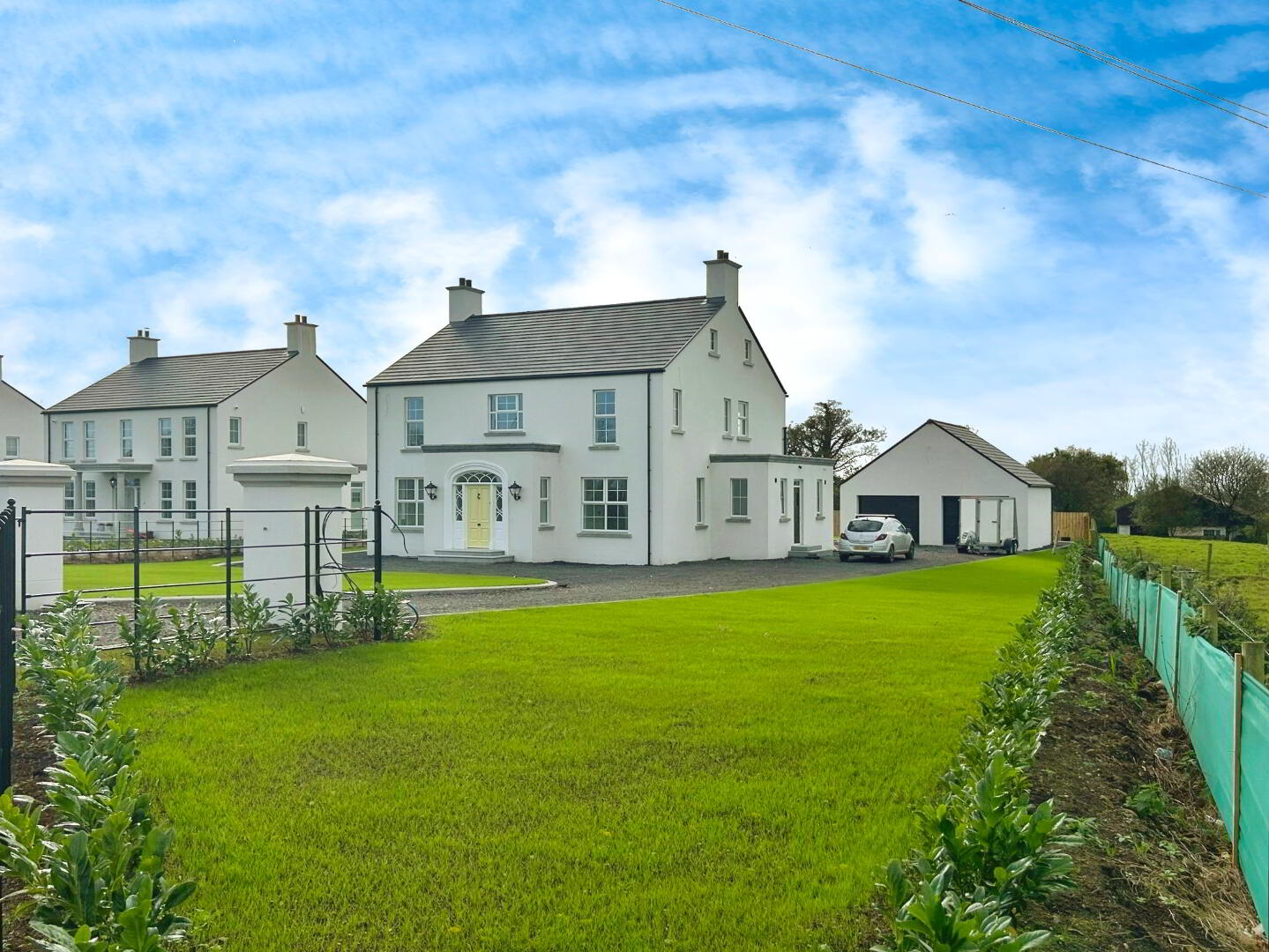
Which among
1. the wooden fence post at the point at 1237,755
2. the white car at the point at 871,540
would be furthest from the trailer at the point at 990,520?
the wooden fence post at the point at 1237,755

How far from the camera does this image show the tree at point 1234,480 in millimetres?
58969

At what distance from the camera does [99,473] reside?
48625mm

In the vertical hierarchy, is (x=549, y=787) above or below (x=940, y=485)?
below

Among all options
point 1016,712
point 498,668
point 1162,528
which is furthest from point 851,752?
point 1162,528

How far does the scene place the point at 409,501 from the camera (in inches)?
1449

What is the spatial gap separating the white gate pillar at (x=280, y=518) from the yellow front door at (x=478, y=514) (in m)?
19.5

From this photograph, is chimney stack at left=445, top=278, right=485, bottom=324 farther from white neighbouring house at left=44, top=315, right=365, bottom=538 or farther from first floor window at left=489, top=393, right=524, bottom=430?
white neighbouring house at left=44, top=315, right=365, bottom=538

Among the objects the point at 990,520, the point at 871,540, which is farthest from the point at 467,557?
the point at 990,520

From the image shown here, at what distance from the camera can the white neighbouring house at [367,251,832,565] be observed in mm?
33000

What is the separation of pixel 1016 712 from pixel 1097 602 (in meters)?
15.9

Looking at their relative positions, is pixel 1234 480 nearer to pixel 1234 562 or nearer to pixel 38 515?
pixel 1234 562

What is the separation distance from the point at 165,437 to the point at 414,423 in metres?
15.6

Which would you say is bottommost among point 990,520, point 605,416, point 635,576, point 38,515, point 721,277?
point 635,576

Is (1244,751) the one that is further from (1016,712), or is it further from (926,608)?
(926,608)
